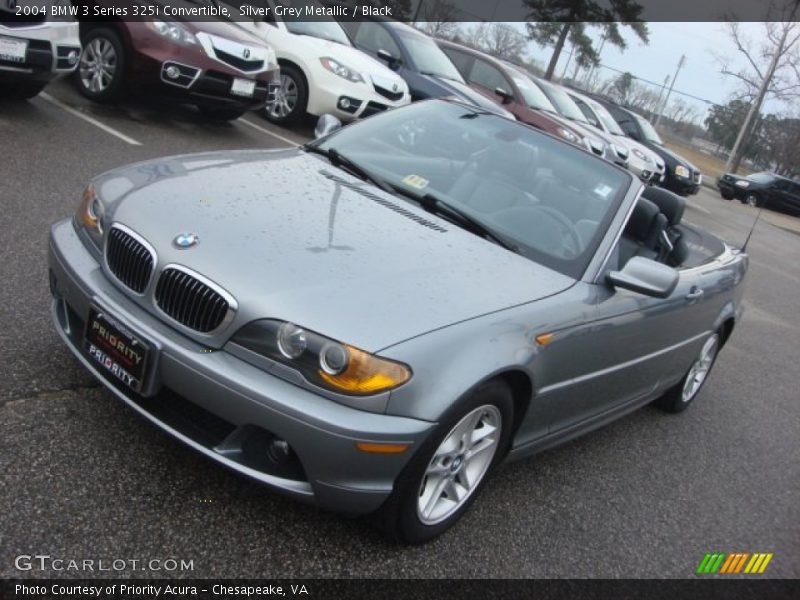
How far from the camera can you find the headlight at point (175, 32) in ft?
23.8

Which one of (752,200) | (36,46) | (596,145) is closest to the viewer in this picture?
(36,46)

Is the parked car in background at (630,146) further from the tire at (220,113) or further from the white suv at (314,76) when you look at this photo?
the tire at (220,113)

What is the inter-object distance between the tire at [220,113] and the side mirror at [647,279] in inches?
242

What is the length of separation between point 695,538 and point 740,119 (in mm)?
39532

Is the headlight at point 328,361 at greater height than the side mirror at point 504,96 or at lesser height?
lesser

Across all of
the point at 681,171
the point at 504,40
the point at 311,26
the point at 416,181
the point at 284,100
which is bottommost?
the point at 284,100

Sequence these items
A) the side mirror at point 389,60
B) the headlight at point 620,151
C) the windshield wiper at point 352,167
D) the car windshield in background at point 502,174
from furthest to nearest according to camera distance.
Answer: the headlight at point 620,151, the side mirror at point 389,60, the windshield wiper at point 352,167, the car windshield in background at point 502,174

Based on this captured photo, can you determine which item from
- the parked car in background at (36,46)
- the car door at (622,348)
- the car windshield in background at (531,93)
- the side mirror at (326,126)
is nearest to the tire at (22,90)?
the parked car in background at (36,46)

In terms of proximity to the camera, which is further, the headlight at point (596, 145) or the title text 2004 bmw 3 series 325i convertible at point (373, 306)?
the headlight at point (596, 145)

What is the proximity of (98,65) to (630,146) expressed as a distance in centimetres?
1145

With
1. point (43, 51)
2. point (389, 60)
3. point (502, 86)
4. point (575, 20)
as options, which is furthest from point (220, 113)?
point (575, 20)

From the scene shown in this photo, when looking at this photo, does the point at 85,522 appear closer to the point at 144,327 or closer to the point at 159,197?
the point at 144,327

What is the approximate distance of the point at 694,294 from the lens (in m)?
4.09

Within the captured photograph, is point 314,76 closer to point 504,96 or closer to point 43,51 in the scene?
point 43,51
